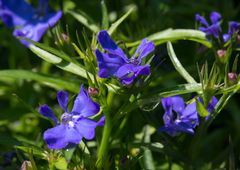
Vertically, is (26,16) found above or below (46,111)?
above

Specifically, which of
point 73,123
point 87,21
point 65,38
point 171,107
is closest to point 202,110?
point 171,107

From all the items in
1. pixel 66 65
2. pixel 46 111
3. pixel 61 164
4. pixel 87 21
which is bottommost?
pixel 61 164

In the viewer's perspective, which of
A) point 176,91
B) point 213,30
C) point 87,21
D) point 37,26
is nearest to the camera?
point 176,91

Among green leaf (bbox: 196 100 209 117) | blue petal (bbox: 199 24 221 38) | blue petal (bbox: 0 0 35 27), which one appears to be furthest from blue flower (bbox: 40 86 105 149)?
blue petal (bbox: 0 0 35 27)

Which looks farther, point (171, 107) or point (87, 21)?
point (87, 21)

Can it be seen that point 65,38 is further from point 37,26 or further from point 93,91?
point 37,26

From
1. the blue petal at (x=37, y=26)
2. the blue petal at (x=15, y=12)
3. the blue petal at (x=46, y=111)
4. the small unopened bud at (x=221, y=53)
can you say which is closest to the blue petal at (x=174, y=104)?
the small unopened bud at (x=221, y=53)

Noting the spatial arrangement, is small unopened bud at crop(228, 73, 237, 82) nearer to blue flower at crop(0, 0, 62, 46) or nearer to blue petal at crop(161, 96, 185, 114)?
blue petal at crop(161, 96, 185, 114)
